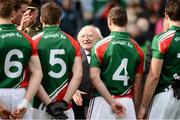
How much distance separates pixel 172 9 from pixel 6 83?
2486mm

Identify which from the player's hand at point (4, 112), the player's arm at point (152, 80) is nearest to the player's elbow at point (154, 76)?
the player's arm at point (152, 80)

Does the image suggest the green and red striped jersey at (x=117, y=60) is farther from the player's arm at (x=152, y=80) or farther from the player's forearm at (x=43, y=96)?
the player's forearm at (x=43, y=96)

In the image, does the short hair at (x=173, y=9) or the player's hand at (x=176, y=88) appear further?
the player's hand at (x=176, y=88)

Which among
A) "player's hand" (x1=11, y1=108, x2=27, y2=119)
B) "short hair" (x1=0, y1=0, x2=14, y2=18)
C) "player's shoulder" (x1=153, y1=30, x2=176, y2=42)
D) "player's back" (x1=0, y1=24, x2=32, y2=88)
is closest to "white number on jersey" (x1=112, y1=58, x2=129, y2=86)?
"player's shoulder" (x1=153, y1=30, x2=176, y2=42)

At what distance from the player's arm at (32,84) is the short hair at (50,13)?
0.66 metres

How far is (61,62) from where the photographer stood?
10383mm

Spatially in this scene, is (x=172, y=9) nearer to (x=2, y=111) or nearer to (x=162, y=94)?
(x=162, y=94)

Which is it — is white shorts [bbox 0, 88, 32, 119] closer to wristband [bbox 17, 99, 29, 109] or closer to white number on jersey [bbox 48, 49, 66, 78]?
wristband [bbox 17, 99, 29, 109]

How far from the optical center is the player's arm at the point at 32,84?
9820 mm

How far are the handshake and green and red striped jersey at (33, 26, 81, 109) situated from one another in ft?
0.55

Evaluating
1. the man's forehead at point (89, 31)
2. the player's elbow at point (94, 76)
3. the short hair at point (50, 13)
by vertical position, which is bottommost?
the player's elbow at point (94, 76)

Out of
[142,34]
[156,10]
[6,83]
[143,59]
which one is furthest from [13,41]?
[156,10]

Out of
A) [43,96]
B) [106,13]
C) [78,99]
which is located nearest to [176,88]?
[78,99]

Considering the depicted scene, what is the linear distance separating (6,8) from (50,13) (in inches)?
30.6
